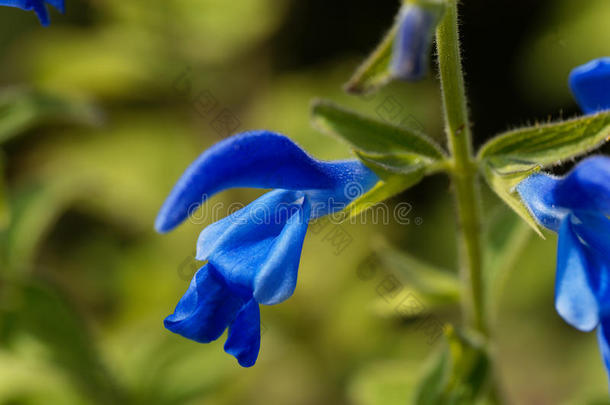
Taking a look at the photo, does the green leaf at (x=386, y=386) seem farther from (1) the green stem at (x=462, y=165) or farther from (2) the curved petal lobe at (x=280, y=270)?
(2) the curved petal lobe at (x=280, y=270)

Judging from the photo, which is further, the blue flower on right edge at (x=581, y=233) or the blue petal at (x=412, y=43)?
the blue flower on right edge at (x=581, y=233)

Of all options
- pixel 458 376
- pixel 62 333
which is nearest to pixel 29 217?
pixel 62 333

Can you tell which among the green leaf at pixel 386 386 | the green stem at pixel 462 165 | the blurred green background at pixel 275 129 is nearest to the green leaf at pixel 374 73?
the green stem at pixel 462 165

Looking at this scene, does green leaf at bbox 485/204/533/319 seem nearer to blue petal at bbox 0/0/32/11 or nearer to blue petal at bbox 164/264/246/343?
blue petal at bbox 164/264/246/343

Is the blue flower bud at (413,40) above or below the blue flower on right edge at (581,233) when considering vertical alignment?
above

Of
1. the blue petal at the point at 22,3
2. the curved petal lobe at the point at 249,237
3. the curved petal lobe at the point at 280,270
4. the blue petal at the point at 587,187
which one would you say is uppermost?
the blue petal at the point at 22,3

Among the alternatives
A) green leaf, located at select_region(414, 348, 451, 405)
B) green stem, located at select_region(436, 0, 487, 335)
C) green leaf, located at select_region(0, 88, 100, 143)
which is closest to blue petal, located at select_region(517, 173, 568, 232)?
green stem, located at select_region(436, 0, 487, 335)
